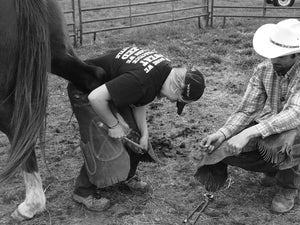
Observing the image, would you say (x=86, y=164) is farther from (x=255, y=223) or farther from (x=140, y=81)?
(x=255, y=223)

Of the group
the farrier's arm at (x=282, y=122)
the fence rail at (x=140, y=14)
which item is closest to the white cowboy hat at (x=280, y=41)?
the farrier's arm at (x=282, y=122)

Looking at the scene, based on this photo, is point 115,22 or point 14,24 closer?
point 14,24

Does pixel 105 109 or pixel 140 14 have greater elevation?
pixel 105 109

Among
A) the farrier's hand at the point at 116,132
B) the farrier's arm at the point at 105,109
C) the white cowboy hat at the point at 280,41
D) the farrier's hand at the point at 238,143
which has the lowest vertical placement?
the farrier's hand at the point at 238,143

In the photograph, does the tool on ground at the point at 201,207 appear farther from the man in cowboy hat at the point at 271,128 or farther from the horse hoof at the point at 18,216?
the horse hoof at the point at 18,216

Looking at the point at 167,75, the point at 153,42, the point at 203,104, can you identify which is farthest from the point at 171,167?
the point at 153,42

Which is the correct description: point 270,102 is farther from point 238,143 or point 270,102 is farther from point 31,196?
point 31,196

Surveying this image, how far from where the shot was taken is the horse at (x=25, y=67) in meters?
2.40

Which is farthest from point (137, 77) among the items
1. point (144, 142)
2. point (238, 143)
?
point (238, 143)

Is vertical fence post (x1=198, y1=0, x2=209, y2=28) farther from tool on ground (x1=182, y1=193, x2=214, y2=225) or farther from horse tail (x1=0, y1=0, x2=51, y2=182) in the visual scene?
horse tail (x1=0, y1=0, x2=51, y2=182)

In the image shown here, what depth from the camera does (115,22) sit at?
33.8ft

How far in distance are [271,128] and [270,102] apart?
1.13 ft

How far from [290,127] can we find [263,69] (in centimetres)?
46

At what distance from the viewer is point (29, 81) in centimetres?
250
